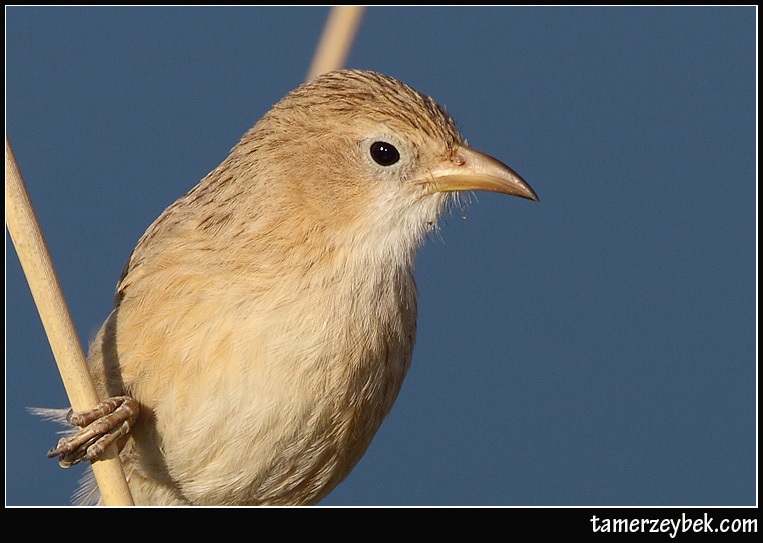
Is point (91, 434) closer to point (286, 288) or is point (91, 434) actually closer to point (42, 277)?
point (42, 277)

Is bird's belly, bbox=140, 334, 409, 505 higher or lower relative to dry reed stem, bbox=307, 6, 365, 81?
lower

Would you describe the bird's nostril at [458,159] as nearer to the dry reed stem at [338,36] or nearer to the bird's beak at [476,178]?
the bird's beak at [476,178]

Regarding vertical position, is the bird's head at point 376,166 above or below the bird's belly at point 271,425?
above

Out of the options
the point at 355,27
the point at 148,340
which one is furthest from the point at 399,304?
the point at 355,27

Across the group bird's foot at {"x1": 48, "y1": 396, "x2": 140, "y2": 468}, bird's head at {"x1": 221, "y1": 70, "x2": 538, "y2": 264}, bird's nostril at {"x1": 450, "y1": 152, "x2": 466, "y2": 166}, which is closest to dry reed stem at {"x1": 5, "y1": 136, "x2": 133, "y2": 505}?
bird's foot at {"x1": 48, "y1": 396, "x2": 140, "y2": 468}

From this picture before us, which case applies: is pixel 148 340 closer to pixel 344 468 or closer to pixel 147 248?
pixel 147 248

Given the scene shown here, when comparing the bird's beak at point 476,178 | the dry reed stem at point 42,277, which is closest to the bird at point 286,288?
the bird's beak at point 476,178

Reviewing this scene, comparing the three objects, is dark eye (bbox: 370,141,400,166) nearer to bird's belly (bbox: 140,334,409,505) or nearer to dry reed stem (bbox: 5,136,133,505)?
bird's belly (bbox: 140,334,409,505)
